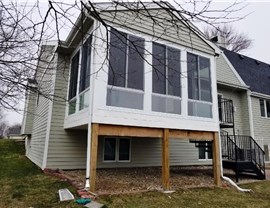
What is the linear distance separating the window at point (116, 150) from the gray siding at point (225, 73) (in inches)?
282

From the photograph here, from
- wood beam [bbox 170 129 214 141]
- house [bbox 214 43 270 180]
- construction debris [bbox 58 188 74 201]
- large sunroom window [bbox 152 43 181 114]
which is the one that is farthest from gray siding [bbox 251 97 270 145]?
construction debris [bbox 58 188 74 201]

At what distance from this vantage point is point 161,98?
317 inches

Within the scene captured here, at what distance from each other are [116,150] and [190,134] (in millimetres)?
3761

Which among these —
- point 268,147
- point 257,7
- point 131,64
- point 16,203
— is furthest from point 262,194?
point 268,147

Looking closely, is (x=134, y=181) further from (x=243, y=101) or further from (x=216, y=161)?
(x=243, y=101)

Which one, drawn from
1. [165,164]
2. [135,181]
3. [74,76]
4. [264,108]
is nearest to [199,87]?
[165,164]

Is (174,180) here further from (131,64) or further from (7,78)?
(7,78)

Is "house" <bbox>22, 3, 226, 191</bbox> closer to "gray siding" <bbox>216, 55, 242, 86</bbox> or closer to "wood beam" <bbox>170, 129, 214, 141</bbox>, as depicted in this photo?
"wood beam" <bbox>170, 129, 214, 141</bbox>

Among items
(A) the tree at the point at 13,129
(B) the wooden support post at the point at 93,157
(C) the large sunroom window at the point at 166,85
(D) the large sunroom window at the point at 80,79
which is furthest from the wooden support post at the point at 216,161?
(A) the tree at the point at 13,129

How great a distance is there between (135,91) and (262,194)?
5301 millimetres

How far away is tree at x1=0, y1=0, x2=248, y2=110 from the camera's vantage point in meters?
2.83

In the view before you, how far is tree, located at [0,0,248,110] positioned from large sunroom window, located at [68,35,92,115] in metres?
3.06

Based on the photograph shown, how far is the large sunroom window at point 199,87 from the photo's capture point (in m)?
8.83

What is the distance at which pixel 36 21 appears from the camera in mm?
3662
